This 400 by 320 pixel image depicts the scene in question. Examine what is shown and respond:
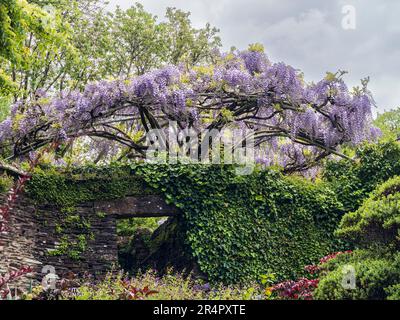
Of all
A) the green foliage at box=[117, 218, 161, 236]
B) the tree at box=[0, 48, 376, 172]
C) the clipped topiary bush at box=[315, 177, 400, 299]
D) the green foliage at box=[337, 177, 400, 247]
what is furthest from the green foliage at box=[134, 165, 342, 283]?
the green foliage at box=[337, 177, 400, 247]

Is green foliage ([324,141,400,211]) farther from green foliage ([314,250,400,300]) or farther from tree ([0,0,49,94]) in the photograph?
tree ([0,0,49,94])

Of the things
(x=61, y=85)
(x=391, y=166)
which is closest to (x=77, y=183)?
(x=391, y=166)

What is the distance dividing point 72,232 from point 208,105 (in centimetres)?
352

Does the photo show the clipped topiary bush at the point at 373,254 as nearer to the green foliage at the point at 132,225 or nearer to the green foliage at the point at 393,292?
the green foliage at the point at 393,292

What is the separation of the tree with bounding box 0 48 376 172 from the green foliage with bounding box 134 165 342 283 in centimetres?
132

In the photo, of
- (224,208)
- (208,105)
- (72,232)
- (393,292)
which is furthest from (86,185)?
(393,292)

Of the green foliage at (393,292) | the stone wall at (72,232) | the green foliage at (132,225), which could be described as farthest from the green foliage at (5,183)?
the green foliage at (393,292)

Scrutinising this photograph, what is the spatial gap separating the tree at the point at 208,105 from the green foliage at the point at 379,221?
3.81 meters

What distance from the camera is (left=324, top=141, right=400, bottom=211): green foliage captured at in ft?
35.2

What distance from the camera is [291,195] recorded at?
10.4 metres

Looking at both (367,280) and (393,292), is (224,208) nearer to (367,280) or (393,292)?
(367,280)

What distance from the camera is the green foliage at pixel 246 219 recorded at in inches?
380

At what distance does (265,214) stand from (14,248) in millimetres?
4316
